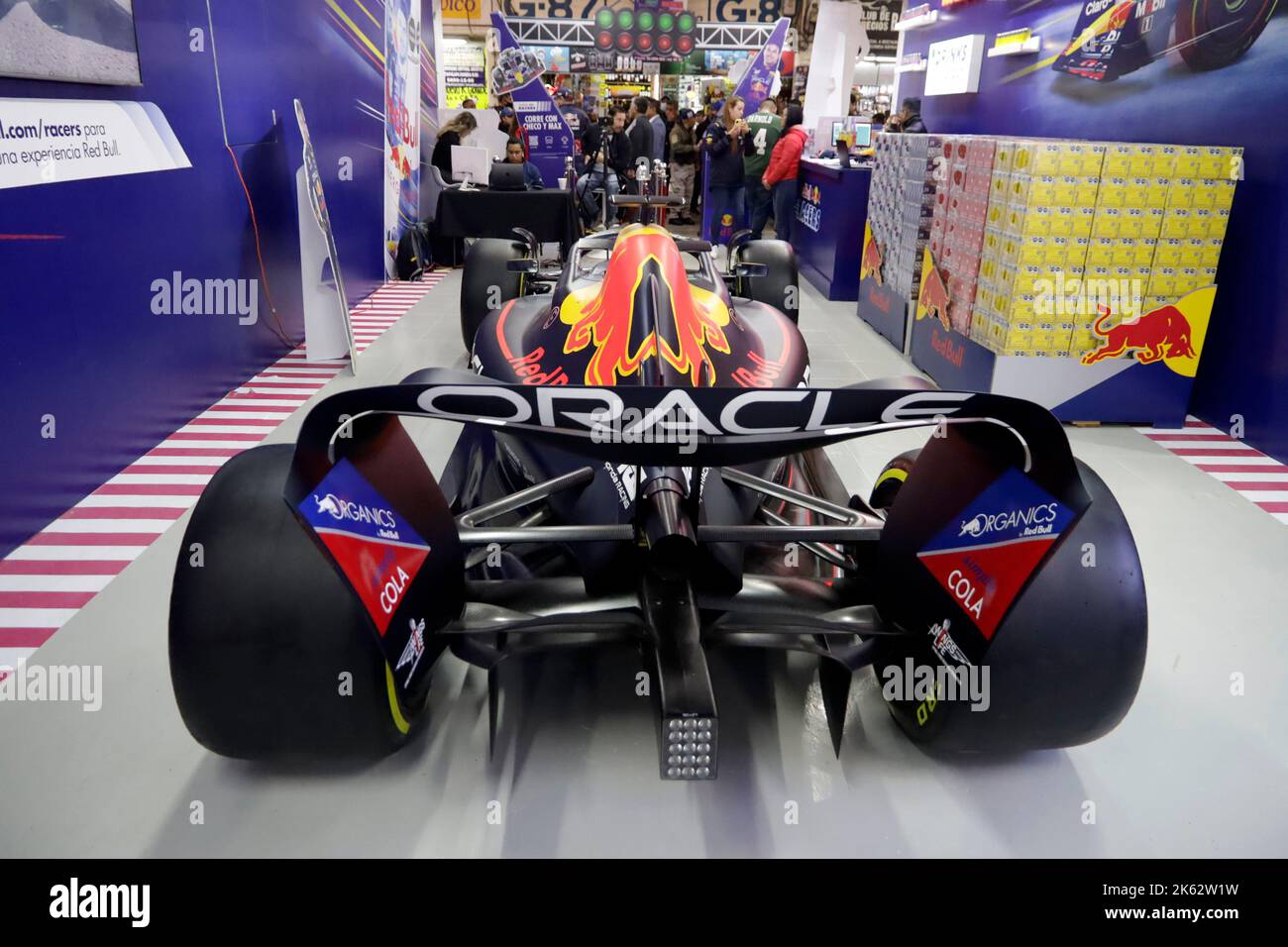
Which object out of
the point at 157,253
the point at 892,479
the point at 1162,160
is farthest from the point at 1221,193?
the point at 157,253

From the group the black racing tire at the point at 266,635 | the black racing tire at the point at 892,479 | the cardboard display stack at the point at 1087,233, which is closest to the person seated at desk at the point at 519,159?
the cardboard display stack at the point at 1087,233

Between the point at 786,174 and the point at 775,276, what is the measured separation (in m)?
4.23

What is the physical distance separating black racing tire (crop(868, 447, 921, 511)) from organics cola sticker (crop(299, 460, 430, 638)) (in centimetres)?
154

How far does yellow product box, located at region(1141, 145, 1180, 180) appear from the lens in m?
4.18

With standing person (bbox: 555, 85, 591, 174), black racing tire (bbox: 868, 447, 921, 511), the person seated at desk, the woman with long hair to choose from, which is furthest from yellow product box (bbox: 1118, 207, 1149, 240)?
standing person (bbox: 555, 85, 591, 174)

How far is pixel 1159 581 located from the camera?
302 centimetres

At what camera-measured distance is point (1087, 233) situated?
429 centimetres

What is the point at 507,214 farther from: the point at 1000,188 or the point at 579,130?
the point at 1000,188

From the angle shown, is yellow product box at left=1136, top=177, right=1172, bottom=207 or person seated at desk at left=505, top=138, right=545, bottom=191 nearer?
yellow product box at left=1136, top=177, right=1172, bottom=207

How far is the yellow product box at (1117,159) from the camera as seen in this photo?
4.18 metres

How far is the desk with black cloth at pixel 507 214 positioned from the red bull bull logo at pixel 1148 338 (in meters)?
5.06

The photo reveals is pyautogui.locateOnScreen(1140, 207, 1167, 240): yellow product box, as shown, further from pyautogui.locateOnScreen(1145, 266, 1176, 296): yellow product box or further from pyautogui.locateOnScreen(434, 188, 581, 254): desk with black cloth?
pyautogui.locateOnScreen(434, 188, 581, 254): desk with black cloth

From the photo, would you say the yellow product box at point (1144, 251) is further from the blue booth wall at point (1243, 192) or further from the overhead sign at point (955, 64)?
the overhead sign at point (955, 64)
